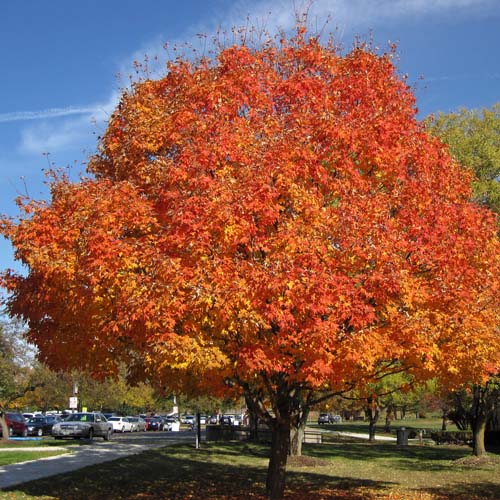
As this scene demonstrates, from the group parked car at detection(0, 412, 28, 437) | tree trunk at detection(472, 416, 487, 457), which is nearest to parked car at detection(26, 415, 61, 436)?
parked car at detection(0, 412, 28, 437)

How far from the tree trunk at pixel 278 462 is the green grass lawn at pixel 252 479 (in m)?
2.19

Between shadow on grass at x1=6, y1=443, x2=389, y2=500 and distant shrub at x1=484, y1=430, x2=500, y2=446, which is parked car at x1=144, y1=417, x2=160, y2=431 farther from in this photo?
shadow on grass at x1=6, y1=443, x2=389, y2=500

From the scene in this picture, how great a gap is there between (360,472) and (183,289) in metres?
16.9

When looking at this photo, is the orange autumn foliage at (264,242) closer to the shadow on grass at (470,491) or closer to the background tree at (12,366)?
the shadow on grass at (470,491)

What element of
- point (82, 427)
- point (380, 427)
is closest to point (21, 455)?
point (82, 427)

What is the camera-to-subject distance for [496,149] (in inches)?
1208

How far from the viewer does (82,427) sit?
40.4 metres

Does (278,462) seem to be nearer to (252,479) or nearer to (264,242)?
(264,242)

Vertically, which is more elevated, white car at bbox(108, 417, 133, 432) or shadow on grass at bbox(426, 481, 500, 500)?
shadow on grass at bbox(426, 481, 500, 500)

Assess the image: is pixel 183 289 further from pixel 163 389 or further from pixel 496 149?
pixel 496 149

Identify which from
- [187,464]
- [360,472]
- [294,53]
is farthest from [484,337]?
[187,464]

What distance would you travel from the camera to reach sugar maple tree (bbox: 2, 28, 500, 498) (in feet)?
33.3

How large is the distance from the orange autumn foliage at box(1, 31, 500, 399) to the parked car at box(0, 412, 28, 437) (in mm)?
32960

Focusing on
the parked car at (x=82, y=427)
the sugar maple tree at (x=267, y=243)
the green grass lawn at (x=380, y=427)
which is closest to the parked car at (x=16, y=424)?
the parked car at (x=82, y=427)
